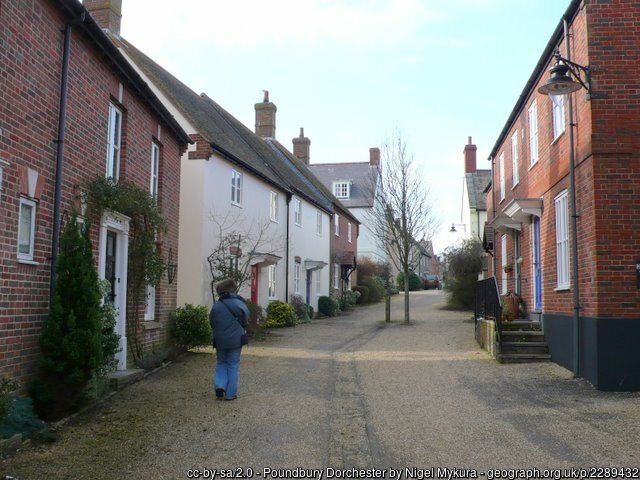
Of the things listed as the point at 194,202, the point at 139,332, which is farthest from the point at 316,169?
the point at 139,332

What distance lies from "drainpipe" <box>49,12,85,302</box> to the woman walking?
2.30 metres

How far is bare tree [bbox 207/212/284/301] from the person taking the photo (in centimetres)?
1644

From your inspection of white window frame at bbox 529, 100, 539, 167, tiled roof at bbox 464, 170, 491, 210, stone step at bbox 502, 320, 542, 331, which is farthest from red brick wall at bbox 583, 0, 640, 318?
tiled roof at bbox 464, 170, 491, 210

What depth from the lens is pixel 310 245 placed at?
27453 mm

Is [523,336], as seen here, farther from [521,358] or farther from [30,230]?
[30,230]

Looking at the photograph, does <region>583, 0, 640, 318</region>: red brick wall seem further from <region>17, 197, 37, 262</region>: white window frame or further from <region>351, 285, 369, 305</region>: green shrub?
<region>351, 285, 369, 305</region>: green shrub

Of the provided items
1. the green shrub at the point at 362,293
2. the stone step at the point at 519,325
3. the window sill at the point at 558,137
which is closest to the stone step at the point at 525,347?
the stone step at the point at 519,325

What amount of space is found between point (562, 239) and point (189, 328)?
7.64 m

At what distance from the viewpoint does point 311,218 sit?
1090 inches

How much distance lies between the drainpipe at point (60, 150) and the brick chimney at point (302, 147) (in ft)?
109

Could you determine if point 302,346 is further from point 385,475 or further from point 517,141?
point 385,475

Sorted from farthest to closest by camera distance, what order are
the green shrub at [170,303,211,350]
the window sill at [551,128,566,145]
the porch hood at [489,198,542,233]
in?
the porch hood at [489,198,542,233] → the green shrub at [170,303,211,350] → the window sill at [551,128,566,145]

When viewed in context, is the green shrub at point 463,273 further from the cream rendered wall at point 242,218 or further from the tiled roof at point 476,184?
the tiled roof at point 476,184

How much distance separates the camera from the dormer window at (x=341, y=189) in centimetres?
4719
